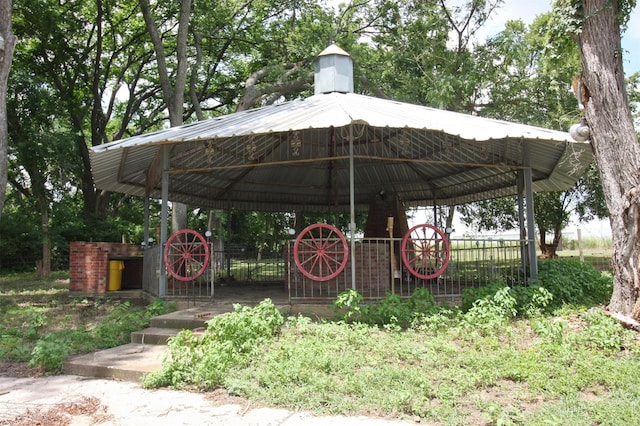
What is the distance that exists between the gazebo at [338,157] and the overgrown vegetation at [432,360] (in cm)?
130

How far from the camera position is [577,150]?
932cm

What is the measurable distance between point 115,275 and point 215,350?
695cm

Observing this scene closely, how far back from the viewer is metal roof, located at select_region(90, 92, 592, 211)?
7711 mm

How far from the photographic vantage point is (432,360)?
5.28m

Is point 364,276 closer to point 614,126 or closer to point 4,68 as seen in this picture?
point 614,126

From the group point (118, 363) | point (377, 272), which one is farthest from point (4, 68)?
point (377, 272)

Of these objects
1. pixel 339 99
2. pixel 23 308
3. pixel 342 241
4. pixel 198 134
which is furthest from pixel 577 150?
pixel 23 308

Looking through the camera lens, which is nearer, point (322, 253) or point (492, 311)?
point (492, 311)

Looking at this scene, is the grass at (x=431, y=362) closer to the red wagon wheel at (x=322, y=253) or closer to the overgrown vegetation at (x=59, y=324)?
the overgrown vegetation at (x=59, y=324)

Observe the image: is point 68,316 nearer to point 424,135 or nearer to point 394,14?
point 424,135

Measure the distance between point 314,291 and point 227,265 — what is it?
5561 millimetres

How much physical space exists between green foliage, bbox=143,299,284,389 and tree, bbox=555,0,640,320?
191 inches

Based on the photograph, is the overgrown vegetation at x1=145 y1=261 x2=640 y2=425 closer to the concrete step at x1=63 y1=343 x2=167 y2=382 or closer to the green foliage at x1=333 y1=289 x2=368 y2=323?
the green foliage at x1=333 y1=289 x2=368 y2=323

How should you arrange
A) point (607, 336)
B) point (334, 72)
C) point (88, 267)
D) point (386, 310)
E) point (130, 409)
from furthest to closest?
point (88, 267) → point (334, 72) → point (386, 310) → point (607, 336) → point (130, 409)
